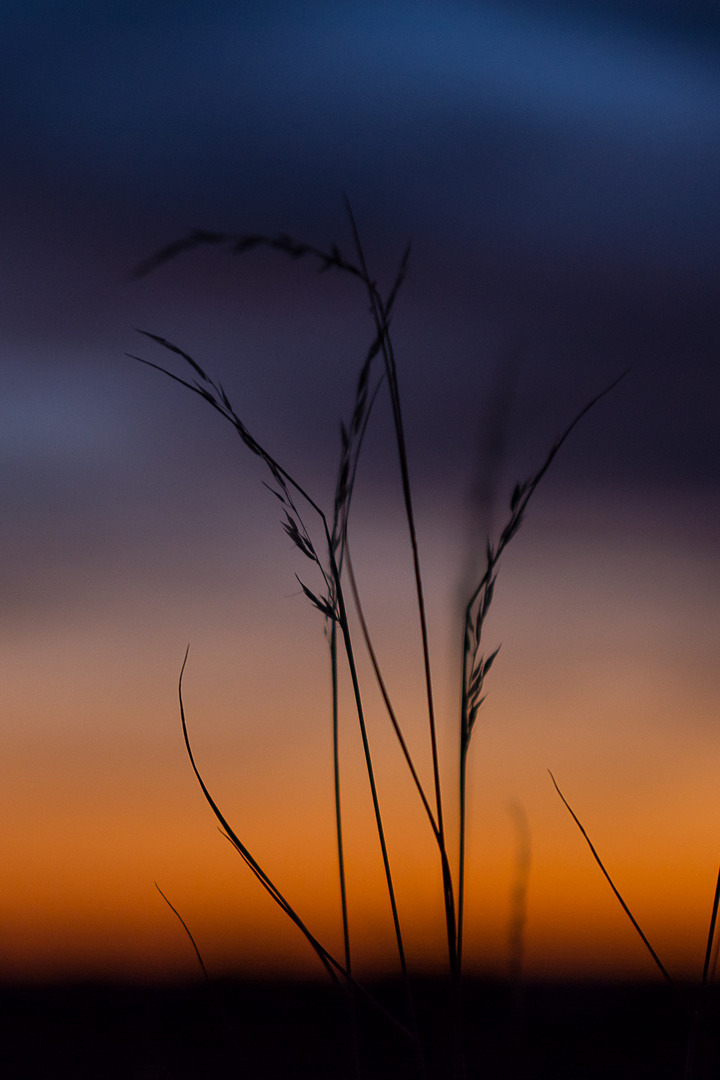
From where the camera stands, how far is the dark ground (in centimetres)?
56

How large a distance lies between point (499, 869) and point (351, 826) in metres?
0.16

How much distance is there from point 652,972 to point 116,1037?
0.53m

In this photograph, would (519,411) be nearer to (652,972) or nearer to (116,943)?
(652,972)

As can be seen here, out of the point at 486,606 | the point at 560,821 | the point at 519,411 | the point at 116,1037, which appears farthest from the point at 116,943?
the point at 519,411

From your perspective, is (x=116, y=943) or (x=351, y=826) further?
(x=116, y=943)

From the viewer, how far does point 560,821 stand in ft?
2.28

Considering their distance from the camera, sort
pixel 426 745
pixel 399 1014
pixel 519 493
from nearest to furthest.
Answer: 1. pixel 519 493
2. pixel 399 1014
3. pixel 426 745

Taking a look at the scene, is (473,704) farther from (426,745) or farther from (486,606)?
(426,745)

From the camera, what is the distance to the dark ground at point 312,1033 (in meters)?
0.56

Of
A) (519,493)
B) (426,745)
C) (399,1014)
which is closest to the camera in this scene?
(519,493)

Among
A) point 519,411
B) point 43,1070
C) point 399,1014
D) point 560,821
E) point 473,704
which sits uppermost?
point 519,411

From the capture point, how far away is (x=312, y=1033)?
64cm

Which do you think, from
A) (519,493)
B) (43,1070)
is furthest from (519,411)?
(43,1070)

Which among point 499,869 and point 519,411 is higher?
point 519,411
